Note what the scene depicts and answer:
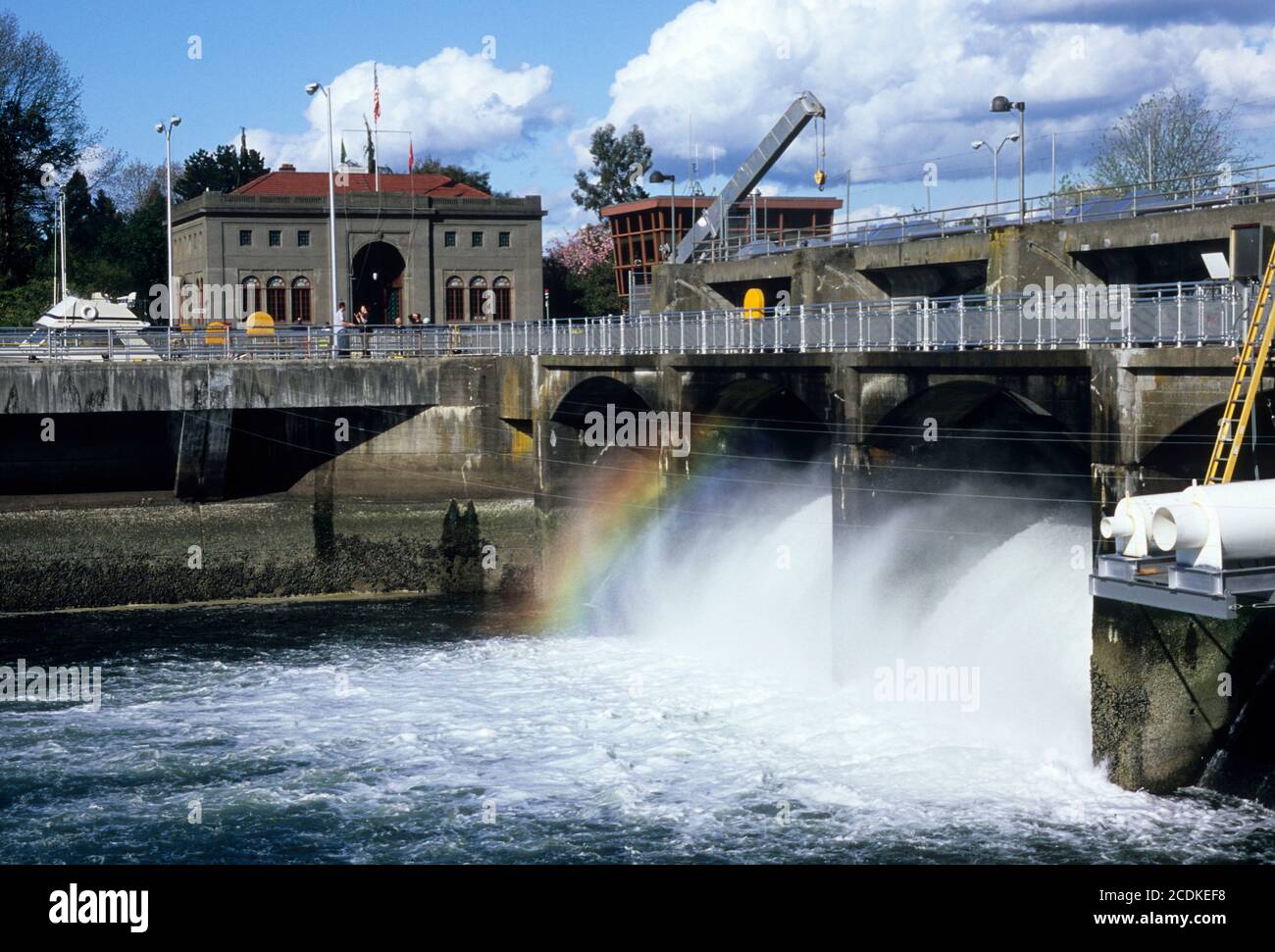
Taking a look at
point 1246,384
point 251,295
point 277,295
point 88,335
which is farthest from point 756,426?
point 277,295


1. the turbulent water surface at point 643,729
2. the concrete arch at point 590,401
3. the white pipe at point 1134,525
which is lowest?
the turbulent water surface at point 643,729

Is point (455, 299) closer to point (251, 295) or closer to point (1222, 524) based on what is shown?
point (251, 295)

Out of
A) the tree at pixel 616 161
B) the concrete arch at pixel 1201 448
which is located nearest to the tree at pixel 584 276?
the tree at pixel 616 161

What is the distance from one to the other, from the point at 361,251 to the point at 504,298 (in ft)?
26.0

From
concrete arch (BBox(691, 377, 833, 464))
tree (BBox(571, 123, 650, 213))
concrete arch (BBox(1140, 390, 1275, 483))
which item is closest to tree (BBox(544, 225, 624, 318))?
tree (BBox(571, 123, 650, 213))

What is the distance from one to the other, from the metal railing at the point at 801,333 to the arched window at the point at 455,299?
24106mm

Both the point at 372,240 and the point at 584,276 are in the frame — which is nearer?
the point at 372,240

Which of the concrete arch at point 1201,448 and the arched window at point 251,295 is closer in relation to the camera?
the concrete arch at point 1201,448

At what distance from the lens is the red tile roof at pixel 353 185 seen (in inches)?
3248

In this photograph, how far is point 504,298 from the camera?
261 ft

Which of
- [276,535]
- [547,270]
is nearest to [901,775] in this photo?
[276,535]

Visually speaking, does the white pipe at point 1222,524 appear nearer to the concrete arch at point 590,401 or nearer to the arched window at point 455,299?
the concrete arch at point 590,401
